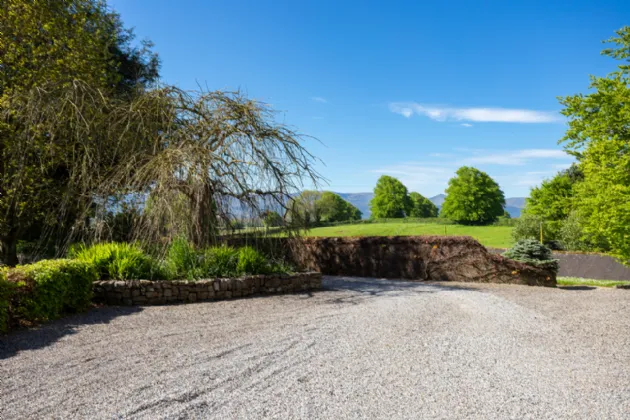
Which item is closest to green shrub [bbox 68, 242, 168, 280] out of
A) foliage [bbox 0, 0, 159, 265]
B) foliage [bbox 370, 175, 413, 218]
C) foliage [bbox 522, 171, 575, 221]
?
foliage [bbox 0, 0, 159, 265]

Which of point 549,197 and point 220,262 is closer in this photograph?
point 220,262

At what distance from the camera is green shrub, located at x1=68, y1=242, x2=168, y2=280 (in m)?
6.58

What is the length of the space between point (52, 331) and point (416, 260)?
29.2 feet

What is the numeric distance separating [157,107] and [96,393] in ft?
21.1

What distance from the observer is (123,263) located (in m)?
6.55

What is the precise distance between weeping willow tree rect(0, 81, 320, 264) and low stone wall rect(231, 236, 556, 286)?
242 centimetres

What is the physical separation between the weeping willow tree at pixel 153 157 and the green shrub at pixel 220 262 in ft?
1.43

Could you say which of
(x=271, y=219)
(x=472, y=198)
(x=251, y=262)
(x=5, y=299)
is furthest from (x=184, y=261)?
(x=472, y=198)

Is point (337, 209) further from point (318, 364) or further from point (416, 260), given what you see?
point (318, 364)

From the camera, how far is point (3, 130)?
858cm

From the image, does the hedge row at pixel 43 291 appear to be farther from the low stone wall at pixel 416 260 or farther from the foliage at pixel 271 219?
the low stone wall at pixel 416 260

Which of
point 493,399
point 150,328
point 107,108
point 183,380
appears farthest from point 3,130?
point 493,399

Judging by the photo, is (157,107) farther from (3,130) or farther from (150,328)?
(150,328)

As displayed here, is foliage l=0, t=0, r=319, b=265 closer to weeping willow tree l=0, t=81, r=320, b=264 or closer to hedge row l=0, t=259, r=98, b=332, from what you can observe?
weeping willow tree l=0, t=81, r=320, b=264
